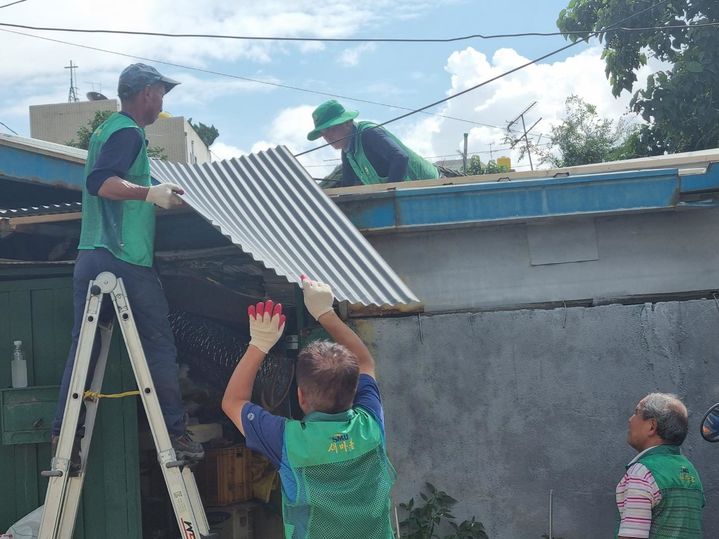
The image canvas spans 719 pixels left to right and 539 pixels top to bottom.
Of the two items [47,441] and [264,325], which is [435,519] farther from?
[264,325]

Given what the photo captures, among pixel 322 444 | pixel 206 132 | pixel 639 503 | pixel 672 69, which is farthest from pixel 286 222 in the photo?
pixel 206 132

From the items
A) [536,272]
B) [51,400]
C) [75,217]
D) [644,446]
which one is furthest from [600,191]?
[51,400]

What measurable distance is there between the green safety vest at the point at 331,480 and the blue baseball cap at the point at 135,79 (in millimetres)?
2163

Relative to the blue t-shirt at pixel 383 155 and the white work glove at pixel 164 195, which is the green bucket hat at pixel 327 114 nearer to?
the blue t-shirt at pixel 383 155

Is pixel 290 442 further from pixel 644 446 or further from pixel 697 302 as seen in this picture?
pixel 697 302

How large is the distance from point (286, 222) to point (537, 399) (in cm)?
194

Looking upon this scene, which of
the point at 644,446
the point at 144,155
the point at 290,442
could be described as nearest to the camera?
the point at 290,442

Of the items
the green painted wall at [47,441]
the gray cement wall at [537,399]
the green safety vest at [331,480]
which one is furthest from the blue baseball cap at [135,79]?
the green safety vest at [331,480]

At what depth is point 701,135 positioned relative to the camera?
13555 millimetres

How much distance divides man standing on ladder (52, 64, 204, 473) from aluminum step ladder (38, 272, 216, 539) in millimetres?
86

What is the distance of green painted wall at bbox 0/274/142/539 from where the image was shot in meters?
4.68

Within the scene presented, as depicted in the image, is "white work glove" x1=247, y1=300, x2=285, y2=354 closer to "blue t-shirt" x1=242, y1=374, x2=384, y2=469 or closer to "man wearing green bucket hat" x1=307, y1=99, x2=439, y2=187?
"blue t-shirt" x1=242, y1=374, x2=384, y2=469

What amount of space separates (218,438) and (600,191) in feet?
9.30

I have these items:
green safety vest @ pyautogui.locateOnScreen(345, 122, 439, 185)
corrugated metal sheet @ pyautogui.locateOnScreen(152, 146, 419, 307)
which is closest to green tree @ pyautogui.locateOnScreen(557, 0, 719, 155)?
green safety vest @ pyautogui.locateOnScreen(345, 122, 439, 185)
